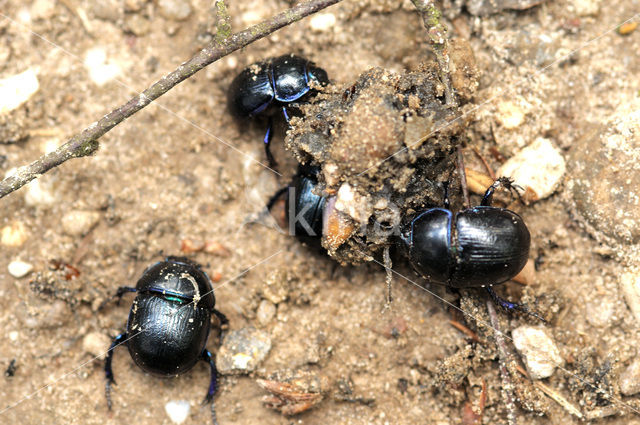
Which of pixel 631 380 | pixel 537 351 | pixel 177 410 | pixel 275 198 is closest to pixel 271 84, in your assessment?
pixel 275 198

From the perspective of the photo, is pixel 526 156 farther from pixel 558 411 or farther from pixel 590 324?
pixel 558 411

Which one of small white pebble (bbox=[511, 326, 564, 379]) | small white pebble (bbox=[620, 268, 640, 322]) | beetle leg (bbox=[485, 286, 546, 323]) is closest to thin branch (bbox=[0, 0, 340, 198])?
beetle leg (bbox=[485, 286, 546, 323])

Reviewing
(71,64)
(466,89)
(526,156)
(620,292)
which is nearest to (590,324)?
(620,292)

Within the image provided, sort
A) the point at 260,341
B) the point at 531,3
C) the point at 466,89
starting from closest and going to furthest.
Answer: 1. the point at 466,89
2. the point at 260,341
3. the point at 531,3

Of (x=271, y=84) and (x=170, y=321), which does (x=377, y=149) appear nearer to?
(x=271, y=84)

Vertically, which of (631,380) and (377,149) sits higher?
(377,149)
